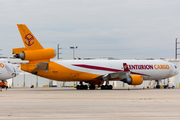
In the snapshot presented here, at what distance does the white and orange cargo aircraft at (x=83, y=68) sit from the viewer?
40250mm

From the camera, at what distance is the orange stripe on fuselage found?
42250 mm

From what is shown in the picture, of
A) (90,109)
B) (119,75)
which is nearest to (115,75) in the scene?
(119,75)

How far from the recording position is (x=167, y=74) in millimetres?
49750

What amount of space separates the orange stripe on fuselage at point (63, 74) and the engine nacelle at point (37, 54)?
63.8 inches

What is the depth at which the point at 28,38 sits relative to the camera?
40125mm

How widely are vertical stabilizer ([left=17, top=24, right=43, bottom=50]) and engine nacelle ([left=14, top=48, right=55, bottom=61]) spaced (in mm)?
701

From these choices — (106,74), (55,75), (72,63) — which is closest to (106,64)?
(106,74)

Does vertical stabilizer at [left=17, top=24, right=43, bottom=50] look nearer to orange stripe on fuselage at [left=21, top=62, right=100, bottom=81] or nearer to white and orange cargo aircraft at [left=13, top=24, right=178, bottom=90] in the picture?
white and orange cargo aircraft at [left=13, top=24, right=178, bottom=90]

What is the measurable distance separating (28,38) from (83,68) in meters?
9.45

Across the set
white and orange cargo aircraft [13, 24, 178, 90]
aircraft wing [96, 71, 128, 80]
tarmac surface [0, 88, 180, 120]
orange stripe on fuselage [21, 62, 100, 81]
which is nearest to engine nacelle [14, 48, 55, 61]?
white and orange cargo aircraft [13, 24, 178, 90]

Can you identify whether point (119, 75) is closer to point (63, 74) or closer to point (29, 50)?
point (63, 74)

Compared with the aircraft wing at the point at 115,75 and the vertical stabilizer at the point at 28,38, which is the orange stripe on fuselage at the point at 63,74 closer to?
the aircraft wing at the point at 115,75

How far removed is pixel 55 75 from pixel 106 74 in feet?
25.4

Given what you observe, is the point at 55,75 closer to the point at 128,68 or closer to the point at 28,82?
the point at 128,68
